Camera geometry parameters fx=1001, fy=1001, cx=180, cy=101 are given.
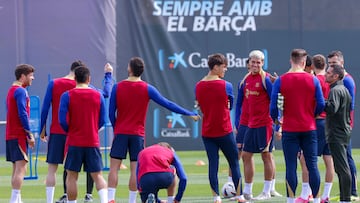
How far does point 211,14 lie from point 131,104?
12.9 m

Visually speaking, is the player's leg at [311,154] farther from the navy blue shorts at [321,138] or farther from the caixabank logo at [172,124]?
the caixabank logo at [172,124]

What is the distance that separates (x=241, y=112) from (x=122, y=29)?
11.0m

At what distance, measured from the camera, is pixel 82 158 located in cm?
1209

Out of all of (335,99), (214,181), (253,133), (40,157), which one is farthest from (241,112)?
(40,157)

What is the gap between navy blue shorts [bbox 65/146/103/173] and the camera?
1204 cm

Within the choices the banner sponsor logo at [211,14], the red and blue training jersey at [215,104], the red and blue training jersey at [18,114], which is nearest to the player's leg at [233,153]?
the red and blue training jersey at [215,104]

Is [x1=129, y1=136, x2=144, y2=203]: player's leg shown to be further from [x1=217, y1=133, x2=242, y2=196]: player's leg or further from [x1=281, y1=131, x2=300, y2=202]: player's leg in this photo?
[x1=281, y1=131, x2=300, y2=202]: player's leg

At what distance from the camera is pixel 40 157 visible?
24328mm

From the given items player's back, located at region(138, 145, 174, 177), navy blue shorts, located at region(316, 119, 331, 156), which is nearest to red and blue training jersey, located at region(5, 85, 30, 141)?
player's back, located at region(138, 145, 174, 177)

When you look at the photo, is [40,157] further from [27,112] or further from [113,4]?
[27,112]

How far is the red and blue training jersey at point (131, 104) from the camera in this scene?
12.6 meters

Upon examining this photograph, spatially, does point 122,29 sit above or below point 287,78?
above

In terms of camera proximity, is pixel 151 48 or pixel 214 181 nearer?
pixel 214 181

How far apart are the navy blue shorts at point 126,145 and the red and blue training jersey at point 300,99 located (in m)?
1.83
